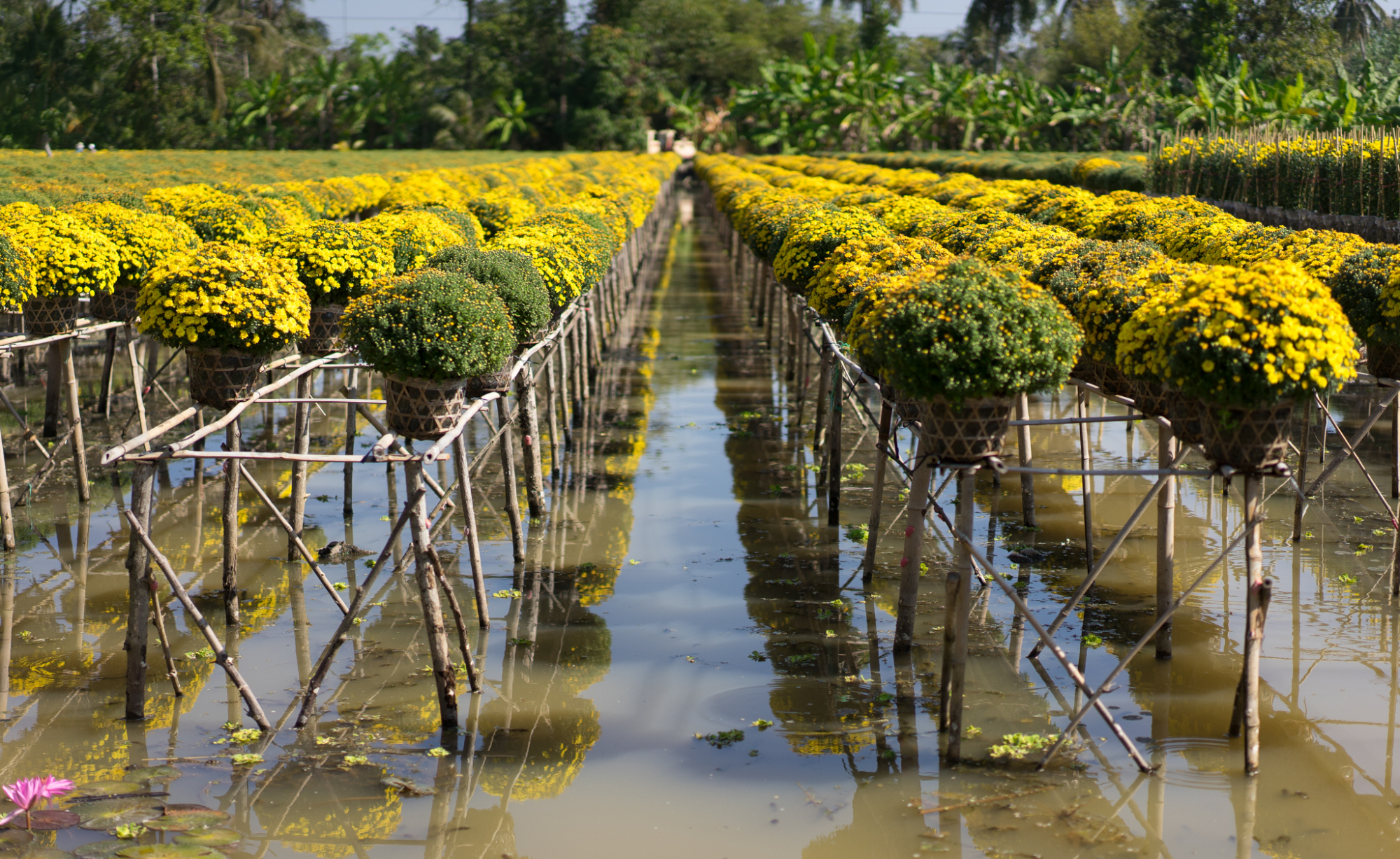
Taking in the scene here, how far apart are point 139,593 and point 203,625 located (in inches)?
25.5

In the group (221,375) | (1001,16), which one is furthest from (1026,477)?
(1001,16)

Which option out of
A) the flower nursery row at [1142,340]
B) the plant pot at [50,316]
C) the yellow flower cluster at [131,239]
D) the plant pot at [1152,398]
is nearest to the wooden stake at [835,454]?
the flower nursery row at [1142,340]

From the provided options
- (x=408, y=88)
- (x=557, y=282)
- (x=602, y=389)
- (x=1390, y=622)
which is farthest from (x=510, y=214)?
(x=408, y=88)

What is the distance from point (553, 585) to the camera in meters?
9.91

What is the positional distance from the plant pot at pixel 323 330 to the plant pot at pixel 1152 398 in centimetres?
626

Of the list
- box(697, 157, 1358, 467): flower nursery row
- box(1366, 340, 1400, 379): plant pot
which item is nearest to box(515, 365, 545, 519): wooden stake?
box(697, 157, 1358, 467): flower nursery row

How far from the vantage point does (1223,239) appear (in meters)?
10.5

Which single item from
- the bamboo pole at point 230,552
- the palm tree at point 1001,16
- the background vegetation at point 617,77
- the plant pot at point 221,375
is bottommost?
the bamboo pole at point 230,552

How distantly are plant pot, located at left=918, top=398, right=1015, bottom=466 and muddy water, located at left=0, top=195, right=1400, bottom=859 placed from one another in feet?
5.32

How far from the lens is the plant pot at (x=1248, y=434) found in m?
6.20

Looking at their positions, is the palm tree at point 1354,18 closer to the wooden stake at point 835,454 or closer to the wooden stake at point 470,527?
the wooden stake at point 835,454

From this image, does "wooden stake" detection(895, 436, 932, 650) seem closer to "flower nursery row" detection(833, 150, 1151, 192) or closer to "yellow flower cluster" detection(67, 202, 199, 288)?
"yellow flower cluster" detection(67, 202, 199, 288)

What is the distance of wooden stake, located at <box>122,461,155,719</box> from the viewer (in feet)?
22.0

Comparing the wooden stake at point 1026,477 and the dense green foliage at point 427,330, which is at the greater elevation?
the dense green foliage at point 427,330
